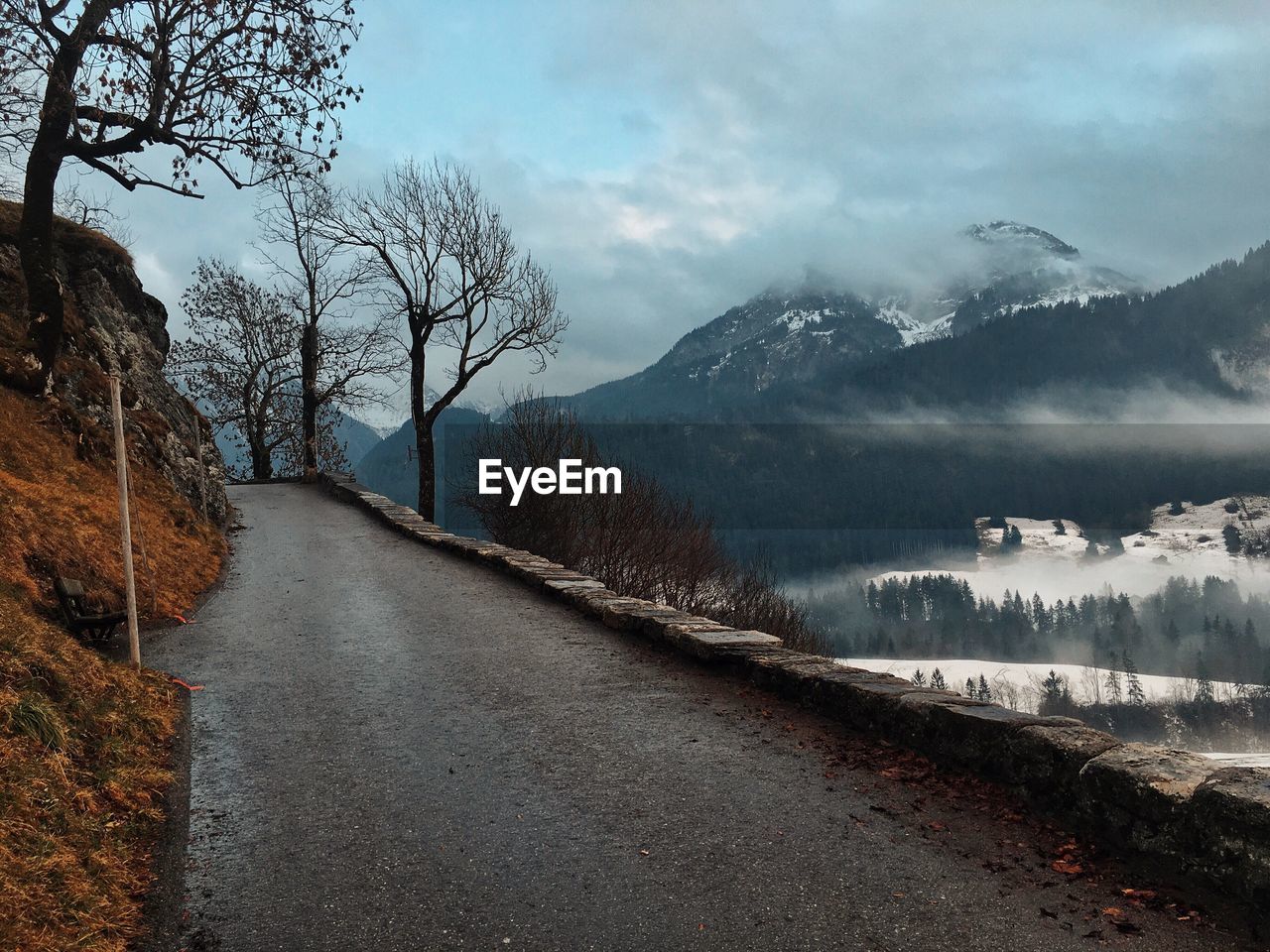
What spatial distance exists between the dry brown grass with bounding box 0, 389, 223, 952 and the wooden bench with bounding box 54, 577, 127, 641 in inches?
7.4

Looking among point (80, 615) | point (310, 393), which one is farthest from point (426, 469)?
point (80, 615)

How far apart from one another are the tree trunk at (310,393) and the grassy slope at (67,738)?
86.1ft

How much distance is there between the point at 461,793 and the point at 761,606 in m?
34.0

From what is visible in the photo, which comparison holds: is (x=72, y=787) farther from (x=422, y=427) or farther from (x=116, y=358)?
(x=422, y=427)

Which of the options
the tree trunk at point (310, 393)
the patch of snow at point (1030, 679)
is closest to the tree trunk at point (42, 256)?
the tree trunk at point (310, 393)

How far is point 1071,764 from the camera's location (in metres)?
4.86

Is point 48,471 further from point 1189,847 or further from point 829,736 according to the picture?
point 1189,847

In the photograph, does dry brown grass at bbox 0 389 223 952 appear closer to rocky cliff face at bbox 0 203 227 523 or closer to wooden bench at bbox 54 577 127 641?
wooden bench at bbox 54 577 127 641

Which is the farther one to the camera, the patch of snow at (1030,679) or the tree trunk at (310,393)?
the patch of snow at (1030,679)

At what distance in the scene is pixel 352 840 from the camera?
468 centimetres

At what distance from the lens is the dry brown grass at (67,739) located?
3785 mm
